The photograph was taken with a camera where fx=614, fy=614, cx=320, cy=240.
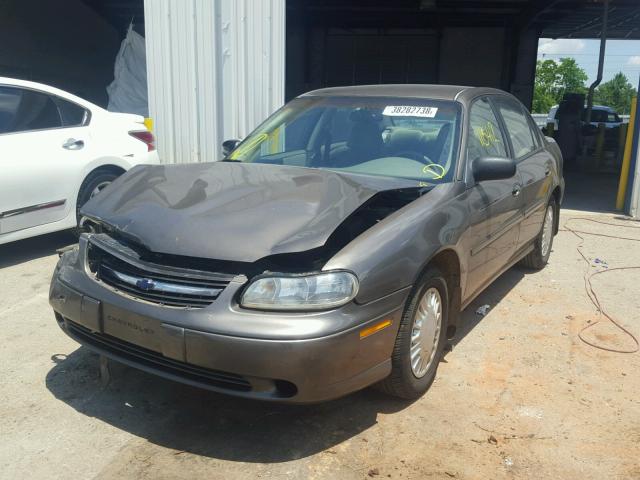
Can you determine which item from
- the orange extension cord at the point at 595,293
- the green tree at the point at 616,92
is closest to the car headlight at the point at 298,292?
the orange extension cord at the point at 595,293

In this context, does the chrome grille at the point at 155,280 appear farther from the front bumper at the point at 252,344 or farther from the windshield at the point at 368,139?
the windshield at the point at 368,139

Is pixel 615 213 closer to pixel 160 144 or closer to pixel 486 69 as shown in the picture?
pixel 160 144

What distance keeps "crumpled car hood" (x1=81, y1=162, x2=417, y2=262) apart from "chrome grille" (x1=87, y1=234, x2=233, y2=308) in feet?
0.30

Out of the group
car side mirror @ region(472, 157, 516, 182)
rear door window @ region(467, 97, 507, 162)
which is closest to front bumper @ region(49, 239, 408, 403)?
car side mirror @ region(472, 157, 516, 182)

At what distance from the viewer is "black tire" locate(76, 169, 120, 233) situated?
5812mm

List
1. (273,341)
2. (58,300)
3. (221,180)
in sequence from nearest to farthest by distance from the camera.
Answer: (273,341) → (58,300) → (221,180)

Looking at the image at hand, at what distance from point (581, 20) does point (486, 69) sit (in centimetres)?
324

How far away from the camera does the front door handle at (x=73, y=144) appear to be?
5.73 m

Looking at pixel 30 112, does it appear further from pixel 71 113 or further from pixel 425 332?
pixel 425 332

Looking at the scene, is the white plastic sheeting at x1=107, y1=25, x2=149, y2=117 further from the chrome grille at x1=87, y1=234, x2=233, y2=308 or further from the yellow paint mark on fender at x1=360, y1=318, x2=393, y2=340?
the yellow paint mark on fender at x1=360, y1=318, x2=393, y2=340

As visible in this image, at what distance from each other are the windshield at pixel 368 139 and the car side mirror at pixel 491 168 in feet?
0.48

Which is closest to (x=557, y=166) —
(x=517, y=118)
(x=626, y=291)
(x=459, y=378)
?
(x=517, y=118)

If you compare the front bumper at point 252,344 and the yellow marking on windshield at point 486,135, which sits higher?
the yellow marking on windshield at point 486,135

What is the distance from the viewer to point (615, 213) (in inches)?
350
